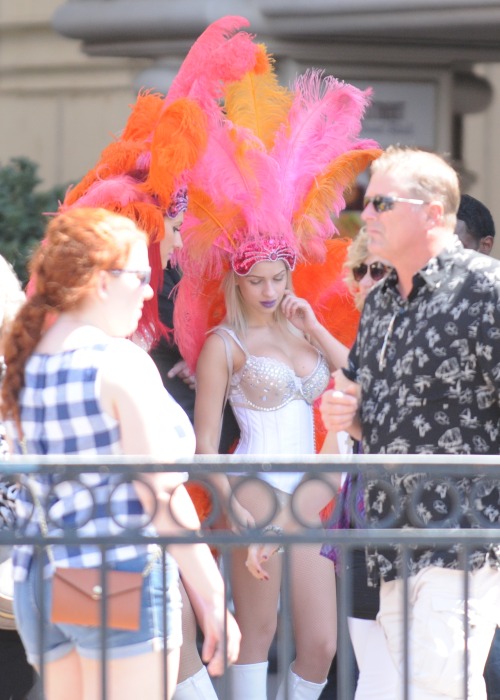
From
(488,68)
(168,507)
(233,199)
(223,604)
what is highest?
(488,68)

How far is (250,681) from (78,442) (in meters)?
1.73

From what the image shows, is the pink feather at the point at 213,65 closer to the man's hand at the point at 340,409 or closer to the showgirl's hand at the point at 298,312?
the showgirl's hand at the point at 298,312

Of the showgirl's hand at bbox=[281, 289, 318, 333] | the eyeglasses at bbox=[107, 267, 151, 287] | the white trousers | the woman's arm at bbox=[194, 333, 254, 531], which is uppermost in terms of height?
the eyeglasses at bbox=[107, 267, 151, 287]

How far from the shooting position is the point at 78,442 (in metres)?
3.22

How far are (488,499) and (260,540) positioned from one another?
718 mm

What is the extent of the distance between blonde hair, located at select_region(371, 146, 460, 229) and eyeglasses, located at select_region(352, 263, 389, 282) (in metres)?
0.76

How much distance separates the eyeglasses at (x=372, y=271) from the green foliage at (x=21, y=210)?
317 centimetres

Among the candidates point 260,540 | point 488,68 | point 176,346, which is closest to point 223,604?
point 260,540

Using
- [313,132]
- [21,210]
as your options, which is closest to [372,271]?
[313,132]

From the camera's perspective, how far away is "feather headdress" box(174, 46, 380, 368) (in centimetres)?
466

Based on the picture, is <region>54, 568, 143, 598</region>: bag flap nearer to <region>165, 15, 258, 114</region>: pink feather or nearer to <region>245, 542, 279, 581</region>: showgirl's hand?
<region>245, 542, 279, 581</region>: showgirl's hand

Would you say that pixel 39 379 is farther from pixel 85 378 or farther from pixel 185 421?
pixel 185 421

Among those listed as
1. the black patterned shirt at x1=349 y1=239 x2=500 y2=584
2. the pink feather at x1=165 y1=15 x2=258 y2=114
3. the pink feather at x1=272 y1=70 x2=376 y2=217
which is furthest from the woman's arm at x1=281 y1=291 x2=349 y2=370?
the black patterned shirt at x1=349 y1=239 x2=500 y2=584

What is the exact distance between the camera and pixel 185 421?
139 inches
